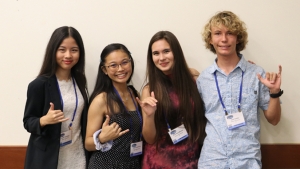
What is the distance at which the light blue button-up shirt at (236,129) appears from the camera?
4.82 ft

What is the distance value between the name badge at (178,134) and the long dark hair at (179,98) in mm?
27

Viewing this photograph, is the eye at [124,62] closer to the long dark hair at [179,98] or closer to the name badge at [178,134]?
the long dark hair at [179,98]

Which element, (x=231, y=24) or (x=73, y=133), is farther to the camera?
(x=73, y=133)

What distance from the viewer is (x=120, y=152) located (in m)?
1.62

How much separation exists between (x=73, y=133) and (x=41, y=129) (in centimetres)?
23

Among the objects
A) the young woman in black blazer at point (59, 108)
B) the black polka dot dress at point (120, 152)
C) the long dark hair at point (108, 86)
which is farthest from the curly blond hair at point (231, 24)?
the young woman in black blazer at point (59, 108)

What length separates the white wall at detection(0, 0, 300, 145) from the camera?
1.92 m

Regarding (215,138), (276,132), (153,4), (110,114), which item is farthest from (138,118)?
(276,132)

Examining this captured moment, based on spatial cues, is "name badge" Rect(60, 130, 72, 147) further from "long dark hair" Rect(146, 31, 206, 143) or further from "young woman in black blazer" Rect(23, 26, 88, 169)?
"long dark hair" Rect(146, 31, 206, 143)

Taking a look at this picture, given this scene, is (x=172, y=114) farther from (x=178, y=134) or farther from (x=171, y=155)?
(x=171, y=155)

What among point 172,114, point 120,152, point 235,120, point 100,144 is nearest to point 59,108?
point 100,144

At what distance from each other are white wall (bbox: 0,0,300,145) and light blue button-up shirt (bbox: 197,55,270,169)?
0.43 m

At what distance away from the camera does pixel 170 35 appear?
1674 mm

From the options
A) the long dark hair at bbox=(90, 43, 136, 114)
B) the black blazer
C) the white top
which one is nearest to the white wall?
the long dark hair at bbox=(90, 43, 136, 114)
